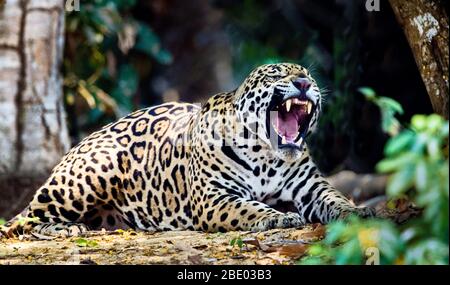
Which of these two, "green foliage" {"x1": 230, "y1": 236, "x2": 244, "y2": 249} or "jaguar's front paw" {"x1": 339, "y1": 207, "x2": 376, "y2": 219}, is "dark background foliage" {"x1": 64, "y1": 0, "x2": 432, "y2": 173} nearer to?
"jaguar's front paw" {"x1": 339, "y1": 207, "x2": 376, "y2": 219}

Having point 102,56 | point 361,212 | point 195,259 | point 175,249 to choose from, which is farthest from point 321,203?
point 102,56

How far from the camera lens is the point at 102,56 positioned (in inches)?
743

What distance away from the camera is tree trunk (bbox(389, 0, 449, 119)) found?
29.3ft

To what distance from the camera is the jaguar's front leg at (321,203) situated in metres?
9.17

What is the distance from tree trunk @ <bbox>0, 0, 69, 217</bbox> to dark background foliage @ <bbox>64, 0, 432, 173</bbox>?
3.23 m

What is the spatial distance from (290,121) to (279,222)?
115 centimetres

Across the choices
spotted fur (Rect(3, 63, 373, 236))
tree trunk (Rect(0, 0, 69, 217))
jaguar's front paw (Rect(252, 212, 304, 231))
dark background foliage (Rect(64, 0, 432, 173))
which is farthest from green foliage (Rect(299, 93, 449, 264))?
tree trunk (Rect(0, 0, 69, 217))

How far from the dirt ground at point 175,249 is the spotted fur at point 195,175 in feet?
1.34

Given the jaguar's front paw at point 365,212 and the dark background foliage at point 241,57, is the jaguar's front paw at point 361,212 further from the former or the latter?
the dark background foliage at point 241,57

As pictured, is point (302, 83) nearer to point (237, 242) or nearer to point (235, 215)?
point (235, 215)

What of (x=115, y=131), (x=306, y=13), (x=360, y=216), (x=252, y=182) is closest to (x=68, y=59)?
(x=306, y=13)

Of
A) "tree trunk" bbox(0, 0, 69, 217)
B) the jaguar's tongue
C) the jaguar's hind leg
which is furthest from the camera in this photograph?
"tree trunk" bbox(0, 0, 69, 217)
